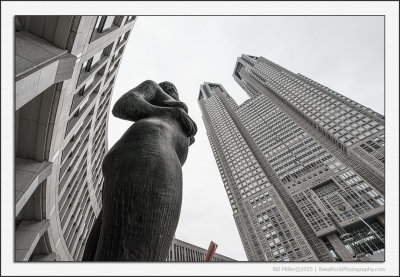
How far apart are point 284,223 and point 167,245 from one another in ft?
190

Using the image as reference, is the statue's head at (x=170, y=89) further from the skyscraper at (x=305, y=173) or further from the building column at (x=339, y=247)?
the building column at (x=339, y=247)

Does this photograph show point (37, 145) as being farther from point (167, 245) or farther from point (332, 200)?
point (332, 200)

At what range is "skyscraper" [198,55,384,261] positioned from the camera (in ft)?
150

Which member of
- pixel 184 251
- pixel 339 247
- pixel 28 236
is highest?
pixel 184 251

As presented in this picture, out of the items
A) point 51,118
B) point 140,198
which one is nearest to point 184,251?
point 51,118

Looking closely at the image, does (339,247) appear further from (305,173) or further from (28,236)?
(28,236)

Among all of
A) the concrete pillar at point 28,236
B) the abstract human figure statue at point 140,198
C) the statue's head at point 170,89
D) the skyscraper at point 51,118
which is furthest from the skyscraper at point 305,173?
the abstract human figure statue at point 140,198

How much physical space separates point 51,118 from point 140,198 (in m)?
9.23

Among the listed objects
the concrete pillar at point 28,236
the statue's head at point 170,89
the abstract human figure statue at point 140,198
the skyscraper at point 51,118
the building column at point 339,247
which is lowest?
the building column at point 339,247

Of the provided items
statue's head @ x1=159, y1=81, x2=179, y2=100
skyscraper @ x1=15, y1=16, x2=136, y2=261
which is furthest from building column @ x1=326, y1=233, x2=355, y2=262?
statue's head @ x1=159, y1=81, x2=179, y2=100

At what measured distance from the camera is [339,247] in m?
45.8

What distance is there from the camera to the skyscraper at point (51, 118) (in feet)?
19.5

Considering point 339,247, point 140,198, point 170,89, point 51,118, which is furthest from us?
point 339,247

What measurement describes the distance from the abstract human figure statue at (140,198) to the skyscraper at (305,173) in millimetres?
37570
